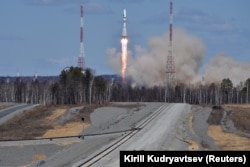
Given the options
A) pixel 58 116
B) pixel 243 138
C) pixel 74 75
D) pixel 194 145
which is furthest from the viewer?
pixel 74 75

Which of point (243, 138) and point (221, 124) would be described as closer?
point (243, 138)

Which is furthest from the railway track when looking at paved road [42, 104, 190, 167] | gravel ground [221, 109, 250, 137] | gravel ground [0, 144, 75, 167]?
gravel ground [221, 109, 250, 137]

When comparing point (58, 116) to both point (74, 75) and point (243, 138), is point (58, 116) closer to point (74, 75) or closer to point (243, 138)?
point (243, 138)

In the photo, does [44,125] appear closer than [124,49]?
Yes

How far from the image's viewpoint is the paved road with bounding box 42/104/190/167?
5105cm

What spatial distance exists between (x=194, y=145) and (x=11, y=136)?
2455 centimetres

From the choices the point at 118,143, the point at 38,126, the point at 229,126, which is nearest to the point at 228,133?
the point at 229,126

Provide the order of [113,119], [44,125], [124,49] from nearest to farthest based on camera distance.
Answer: [44,125] → [113,119] → [124,49]

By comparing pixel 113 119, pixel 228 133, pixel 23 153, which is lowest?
pixel 23 153

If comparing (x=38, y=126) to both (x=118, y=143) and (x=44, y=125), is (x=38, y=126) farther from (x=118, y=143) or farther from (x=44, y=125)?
(x=118, y=143)

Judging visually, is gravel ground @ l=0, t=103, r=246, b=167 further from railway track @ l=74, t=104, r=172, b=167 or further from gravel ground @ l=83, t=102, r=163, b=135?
railway track @ l=74, t=104, r=172, b=167

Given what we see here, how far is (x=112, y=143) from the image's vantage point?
62406 millimetres

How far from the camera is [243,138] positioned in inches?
2864

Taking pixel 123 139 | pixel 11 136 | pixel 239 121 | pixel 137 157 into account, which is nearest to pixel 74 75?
pixel 239 121
